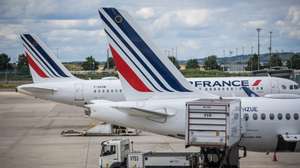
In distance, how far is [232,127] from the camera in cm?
2367

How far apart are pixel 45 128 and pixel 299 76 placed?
4187cm

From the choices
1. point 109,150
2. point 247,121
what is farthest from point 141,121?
point 247,121

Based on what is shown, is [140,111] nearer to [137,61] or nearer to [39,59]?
[137,61]

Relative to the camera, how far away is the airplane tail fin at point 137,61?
27141mm

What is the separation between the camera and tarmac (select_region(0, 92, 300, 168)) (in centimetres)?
3069

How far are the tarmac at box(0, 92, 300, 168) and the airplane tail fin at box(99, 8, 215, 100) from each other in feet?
18.3

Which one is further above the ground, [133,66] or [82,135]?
[133,66]

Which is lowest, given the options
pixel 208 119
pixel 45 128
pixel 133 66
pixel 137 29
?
pixel 45 128

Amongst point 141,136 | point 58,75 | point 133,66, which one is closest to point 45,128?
point 58,75

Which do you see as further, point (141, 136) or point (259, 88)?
point (259, 88)

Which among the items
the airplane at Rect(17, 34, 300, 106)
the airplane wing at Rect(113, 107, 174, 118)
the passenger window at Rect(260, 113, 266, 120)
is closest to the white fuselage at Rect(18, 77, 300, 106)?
the airplane at Rect(17, 34, 300, 106)

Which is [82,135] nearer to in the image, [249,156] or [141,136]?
[141,136]

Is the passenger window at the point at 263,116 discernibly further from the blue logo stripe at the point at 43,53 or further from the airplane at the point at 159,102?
the blue logo stripe at the point at 43,53

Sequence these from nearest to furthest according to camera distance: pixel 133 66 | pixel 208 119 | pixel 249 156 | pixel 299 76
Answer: pixel 208 119 → pixel 133 66 → pixel 249 156 → pixel 299 76
